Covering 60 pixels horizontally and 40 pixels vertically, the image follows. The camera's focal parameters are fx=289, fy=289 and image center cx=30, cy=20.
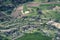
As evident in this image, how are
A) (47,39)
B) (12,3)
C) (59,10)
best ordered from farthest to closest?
(12,3)
(59,10)
(47,39)

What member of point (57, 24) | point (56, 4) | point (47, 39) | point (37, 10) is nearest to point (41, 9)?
point (37, 10)

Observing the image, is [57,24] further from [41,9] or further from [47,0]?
[47,0]

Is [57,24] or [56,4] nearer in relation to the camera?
[57,24]

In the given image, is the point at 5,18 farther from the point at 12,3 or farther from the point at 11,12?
the point at 12,3

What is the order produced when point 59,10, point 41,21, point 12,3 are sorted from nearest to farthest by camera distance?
point 41,21
point 59,10
point 12,3

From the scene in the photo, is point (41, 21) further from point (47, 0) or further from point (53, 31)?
Result: point (47, 0)

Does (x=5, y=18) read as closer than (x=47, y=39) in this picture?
No

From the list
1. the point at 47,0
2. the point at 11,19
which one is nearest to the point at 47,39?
the point at 11,19

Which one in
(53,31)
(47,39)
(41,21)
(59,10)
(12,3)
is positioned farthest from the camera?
(12,3)

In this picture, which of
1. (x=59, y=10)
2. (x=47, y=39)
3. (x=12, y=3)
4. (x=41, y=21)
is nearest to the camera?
(x=47, y=39)
